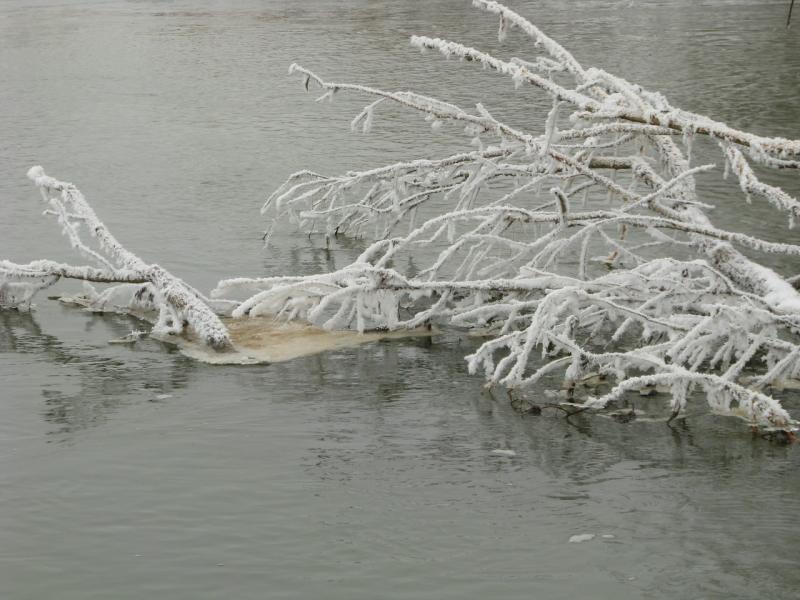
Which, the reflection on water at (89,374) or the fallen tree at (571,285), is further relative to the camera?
the reflection on water at (89,374)

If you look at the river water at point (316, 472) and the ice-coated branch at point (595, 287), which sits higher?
the ice-coated branch at point (595, 287)

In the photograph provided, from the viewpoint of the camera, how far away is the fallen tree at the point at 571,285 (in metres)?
7.26

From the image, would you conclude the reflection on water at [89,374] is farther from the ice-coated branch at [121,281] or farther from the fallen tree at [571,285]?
the fallen tree at [571,285]

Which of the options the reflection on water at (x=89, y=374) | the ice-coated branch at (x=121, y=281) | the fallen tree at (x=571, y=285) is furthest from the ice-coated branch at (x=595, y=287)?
the reflection on water at (x=89, y=374)

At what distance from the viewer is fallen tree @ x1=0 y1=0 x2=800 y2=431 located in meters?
7.26

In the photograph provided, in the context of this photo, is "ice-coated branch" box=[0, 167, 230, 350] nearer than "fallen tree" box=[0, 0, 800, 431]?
No

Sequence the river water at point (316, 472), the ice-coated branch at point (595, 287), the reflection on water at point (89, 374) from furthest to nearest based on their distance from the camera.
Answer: the reflection on water at point (89, 374) < the ice-coated branch at point (595, 287) < the river water at point (316, 472)

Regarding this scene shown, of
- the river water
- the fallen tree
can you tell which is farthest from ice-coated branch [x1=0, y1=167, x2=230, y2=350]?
the river water

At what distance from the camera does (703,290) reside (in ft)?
25.2

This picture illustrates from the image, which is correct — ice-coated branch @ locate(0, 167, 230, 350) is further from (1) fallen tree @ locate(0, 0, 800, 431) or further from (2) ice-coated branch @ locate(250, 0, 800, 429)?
(2) ice-coated branch @ locate(250, 0, 800, 429)

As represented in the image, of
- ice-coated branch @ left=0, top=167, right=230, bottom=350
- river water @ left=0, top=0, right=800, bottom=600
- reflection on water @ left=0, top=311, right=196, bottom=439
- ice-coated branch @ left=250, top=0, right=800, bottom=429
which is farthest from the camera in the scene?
ice-coated branch @ left=0, top=167, right=230, bottom=350

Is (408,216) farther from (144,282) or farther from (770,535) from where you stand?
(770,535)

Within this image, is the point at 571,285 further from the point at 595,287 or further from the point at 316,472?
the point at 316,472

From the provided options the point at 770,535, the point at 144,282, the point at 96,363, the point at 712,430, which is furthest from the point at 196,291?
the point at 770,535
